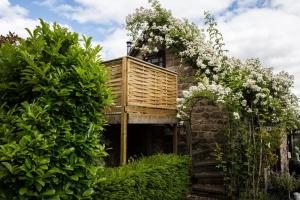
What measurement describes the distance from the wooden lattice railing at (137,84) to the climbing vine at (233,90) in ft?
2.31

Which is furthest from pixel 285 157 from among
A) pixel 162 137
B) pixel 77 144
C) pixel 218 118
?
pixel 77 144

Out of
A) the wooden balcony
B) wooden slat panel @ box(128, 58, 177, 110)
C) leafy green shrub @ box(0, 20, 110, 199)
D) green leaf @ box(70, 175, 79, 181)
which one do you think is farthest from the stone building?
green leaf @ box(70, 175, 79, 181)

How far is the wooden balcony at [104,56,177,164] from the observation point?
236 inches

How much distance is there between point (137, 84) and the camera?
6414mm

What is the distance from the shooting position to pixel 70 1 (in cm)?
507

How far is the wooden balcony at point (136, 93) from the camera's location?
19.7ft

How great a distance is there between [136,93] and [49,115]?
10.9 ft

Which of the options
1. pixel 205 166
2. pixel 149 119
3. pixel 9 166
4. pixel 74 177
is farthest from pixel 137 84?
pixel 9 166

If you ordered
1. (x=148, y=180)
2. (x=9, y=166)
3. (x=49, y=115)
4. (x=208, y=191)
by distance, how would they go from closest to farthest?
(x=9, y=166) → (x=49, y=115) → (x=148, y=180) → (x=208, y=191)

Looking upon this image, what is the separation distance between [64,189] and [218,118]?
5845 mm

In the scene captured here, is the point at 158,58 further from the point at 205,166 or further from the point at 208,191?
the point at 208,191

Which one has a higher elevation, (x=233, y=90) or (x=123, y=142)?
(x=233, y=90)

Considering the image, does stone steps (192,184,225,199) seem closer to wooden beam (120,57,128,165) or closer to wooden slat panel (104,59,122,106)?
wooden beam (120,57,128,165)

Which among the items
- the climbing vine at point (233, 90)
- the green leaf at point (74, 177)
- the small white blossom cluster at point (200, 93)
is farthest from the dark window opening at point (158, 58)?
the green leaf at point (74, 177)
